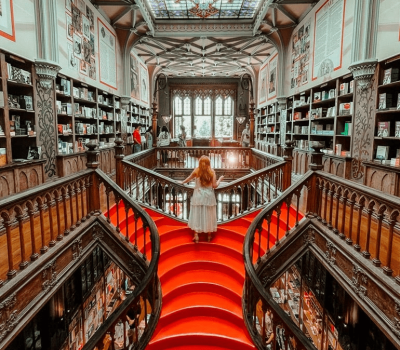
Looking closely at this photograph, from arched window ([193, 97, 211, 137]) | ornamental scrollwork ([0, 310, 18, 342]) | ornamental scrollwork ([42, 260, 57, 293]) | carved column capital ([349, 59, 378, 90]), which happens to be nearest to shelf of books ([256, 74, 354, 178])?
carved column capital ([349, 59, 378, 90])

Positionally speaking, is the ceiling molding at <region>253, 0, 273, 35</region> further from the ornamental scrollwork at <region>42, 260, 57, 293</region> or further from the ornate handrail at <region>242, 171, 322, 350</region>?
the ornamental scrollwork at <region>42, 260, 57, 293</region>

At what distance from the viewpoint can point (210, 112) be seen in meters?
20.6

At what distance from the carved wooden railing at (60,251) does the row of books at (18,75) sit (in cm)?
216

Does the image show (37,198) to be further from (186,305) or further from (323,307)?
(323,307)

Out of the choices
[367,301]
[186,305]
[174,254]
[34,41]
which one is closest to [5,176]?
[34,41]

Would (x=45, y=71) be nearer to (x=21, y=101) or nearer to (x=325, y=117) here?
(x=21, y=101)

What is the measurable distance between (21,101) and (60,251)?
11.2ft

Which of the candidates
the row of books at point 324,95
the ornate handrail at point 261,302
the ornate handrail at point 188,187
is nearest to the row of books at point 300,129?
the row of books at point 324,95

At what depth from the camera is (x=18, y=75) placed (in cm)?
515

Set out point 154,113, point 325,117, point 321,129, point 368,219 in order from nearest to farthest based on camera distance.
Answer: point 368,219 → point 325,117 → point 321,129 → point 154,113

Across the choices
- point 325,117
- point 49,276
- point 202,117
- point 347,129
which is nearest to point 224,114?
point 202,117

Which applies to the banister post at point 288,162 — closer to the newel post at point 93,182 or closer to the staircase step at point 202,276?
the staircase step at point 202,276

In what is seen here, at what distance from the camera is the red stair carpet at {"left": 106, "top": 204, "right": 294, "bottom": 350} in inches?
146

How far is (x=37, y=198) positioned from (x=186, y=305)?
8.23 feet
